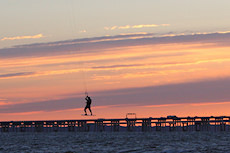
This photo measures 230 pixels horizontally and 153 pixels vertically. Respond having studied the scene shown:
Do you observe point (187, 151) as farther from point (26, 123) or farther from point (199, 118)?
point (26, 123)

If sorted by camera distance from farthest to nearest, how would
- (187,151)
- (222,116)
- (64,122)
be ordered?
(64,122)
(222,116)
(187,151)

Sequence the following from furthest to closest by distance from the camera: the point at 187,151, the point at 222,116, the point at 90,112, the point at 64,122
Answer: the point at 64,122 → the point at 222,116 → the point at 90,112 → the point at 187,151

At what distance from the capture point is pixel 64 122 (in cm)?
17162

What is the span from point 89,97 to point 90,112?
80.1 inches

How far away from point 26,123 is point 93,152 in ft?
350

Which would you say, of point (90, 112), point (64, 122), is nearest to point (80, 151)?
point (90, 112)

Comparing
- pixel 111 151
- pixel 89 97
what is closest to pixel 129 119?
pixel 89 97

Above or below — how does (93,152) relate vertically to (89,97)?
below

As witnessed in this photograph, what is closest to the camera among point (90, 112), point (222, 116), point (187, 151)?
point (187, 151)

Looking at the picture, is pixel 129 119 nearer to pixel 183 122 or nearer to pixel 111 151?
pixel 183 122

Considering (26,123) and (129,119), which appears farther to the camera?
(26,123)

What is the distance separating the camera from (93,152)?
76062mm

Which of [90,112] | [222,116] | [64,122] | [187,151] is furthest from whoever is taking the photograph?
[64,122]

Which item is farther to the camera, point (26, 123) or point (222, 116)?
point (26, 123)
